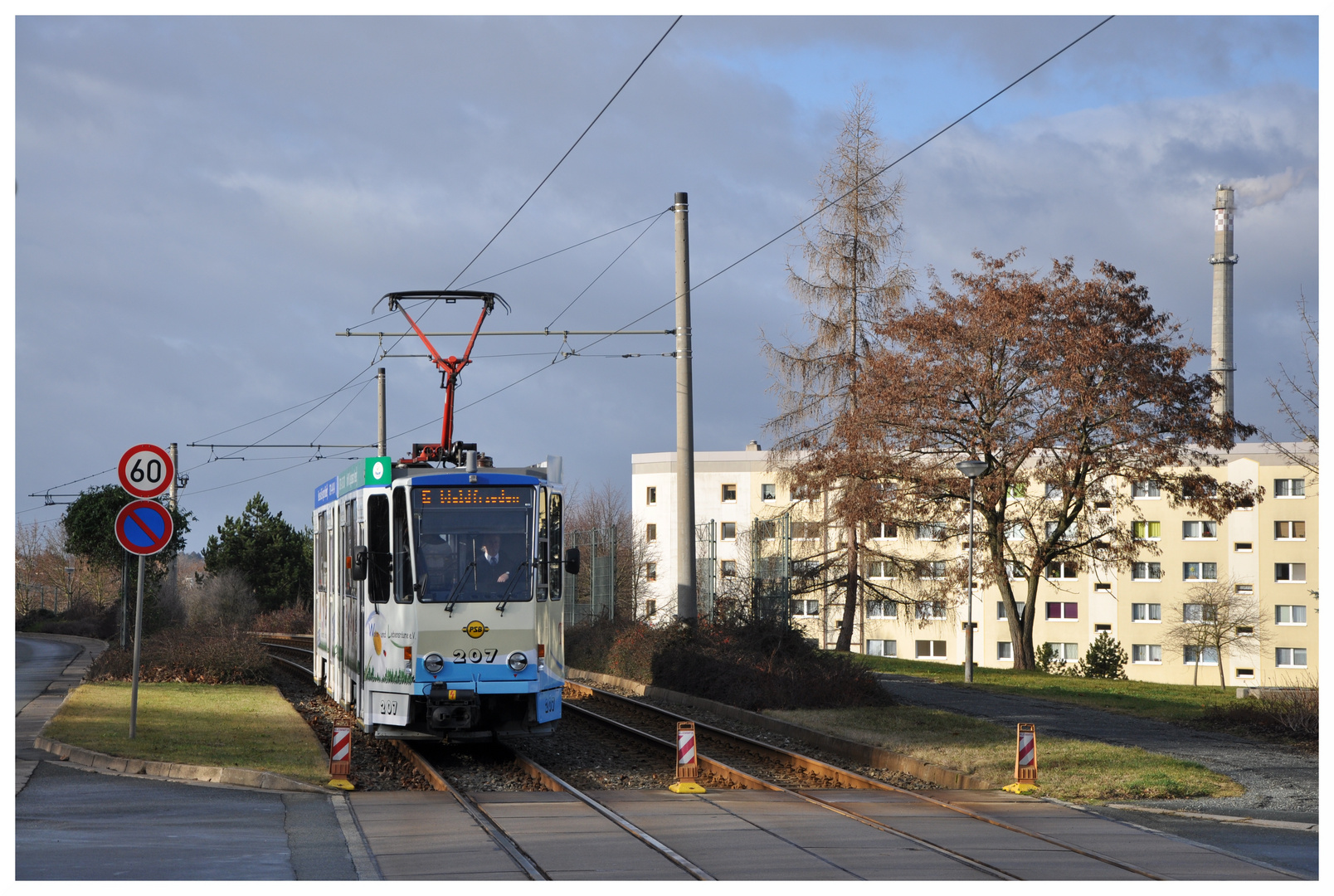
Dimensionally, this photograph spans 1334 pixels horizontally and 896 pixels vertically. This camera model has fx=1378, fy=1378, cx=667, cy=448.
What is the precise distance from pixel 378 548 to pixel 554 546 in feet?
6.30

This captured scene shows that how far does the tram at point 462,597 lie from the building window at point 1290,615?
208 feet

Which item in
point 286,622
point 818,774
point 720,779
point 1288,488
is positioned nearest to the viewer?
point 720,779

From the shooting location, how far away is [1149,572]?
71875 mm

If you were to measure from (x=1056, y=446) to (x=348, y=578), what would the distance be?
20.8 m

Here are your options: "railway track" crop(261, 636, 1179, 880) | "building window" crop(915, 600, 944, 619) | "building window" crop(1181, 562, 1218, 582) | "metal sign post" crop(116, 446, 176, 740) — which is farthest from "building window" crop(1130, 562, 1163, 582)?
"metal sign post" crop(116, 446, 176, 740)

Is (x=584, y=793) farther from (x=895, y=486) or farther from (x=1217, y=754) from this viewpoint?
(x=895, y=486)

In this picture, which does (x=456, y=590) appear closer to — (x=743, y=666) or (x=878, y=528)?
(x=743, y=666)

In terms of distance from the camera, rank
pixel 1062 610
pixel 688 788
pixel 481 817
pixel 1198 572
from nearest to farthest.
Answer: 1. pixel 481 817
2. pixel 688 788
3. pixel 1198 572
4. pixel 1062 610

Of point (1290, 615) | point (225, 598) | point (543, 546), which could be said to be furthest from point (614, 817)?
point (1290, 615)

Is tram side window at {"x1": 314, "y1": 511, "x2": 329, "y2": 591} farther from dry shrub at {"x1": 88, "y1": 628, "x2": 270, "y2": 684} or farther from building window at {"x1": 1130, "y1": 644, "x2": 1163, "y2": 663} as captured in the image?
building window at {"x1": 1130, "y1": 644, "x2": 1163, "y2": 663}

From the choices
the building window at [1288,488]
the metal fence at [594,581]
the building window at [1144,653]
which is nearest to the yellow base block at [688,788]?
the metal fence at [594,581]

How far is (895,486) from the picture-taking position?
34906mm

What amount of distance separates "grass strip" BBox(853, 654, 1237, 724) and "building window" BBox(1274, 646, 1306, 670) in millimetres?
41101

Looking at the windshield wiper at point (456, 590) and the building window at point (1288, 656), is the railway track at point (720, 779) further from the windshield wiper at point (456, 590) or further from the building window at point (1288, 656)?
the building window at point (1288, 656)
